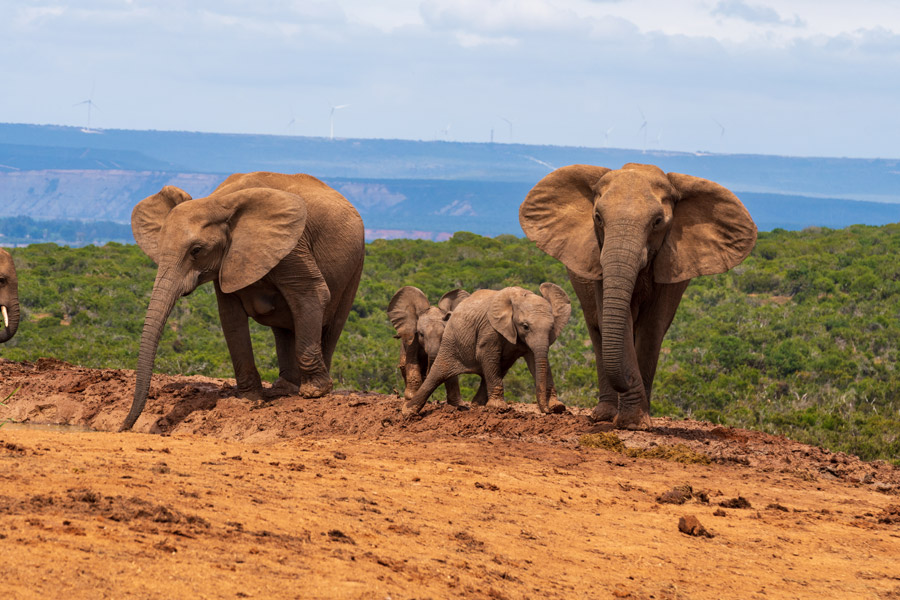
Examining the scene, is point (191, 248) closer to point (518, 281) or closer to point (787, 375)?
point (787, 375)

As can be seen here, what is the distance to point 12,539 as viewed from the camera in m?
5.01

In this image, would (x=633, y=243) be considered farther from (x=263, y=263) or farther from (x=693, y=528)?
(x=263, y=263)

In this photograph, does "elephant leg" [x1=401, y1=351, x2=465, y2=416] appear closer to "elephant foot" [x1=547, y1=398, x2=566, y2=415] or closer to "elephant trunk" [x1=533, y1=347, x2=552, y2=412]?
"elephant trunk" [x1=533, y1=347, x2=552, y2=412]

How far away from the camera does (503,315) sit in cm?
1177

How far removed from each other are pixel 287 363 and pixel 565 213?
155 inches

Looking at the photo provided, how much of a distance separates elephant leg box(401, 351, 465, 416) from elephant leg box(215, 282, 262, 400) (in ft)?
5.46

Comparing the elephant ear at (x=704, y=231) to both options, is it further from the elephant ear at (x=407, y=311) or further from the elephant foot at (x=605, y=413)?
the elephant ear at (x=407, y=311)

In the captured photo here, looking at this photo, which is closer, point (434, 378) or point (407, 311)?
point (434, 378)

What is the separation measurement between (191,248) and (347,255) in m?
2.20

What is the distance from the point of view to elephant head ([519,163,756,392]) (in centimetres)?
973

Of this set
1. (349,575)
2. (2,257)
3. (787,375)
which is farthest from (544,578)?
(787,375)

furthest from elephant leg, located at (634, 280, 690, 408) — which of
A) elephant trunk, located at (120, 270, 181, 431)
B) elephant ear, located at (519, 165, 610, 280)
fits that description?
elephant trunk, located at (120, 270, 181, 431)

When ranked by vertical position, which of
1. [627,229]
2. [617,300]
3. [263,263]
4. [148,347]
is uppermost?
[627,229]

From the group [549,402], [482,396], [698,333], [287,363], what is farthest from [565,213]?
[698,333]
